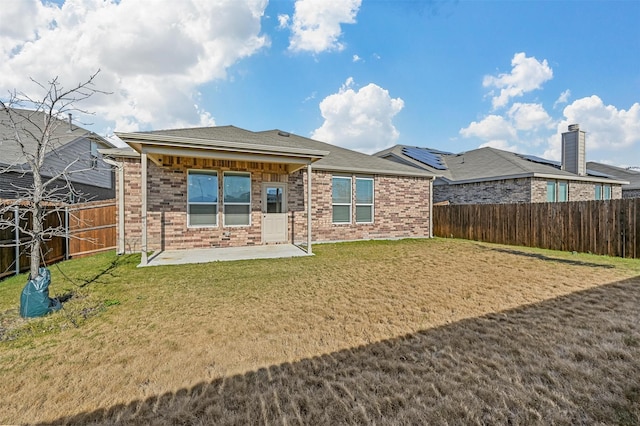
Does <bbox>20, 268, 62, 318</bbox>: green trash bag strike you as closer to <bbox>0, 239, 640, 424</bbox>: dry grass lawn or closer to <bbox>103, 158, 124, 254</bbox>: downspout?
<bbox>0, 239, 640, 424</bbox>: dry grass lawn

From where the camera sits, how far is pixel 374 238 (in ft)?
38.2

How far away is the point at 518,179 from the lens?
13500 millimetres

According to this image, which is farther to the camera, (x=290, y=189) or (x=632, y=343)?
(x=290, y=189)

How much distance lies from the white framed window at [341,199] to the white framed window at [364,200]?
1.34 feet

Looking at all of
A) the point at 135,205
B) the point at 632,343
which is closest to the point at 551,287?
Result: the point at 632,343

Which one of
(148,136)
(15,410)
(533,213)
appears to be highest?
(148,136)

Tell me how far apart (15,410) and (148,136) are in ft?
19.3

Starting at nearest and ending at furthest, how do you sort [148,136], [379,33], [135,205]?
[148,136] → [135,205] → [379,33]

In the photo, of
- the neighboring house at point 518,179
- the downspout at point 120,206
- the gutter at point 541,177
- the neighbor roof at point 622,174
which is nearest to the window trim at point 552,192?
the neighboring house at point 518,179

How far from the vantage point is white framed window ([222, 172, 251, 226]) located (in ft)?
29.8

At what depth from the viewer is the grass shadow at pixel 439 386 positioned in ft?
6.23

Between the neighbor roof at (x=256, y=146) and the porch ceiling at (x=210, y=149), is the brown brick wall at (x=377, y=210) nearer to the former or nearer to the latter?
the neighbor roof at (x=256, y=146)

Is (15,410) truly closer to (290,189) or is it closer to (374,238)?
(290,189)

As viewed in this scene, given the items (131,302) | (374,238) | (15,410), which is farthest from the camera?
(374,238)
